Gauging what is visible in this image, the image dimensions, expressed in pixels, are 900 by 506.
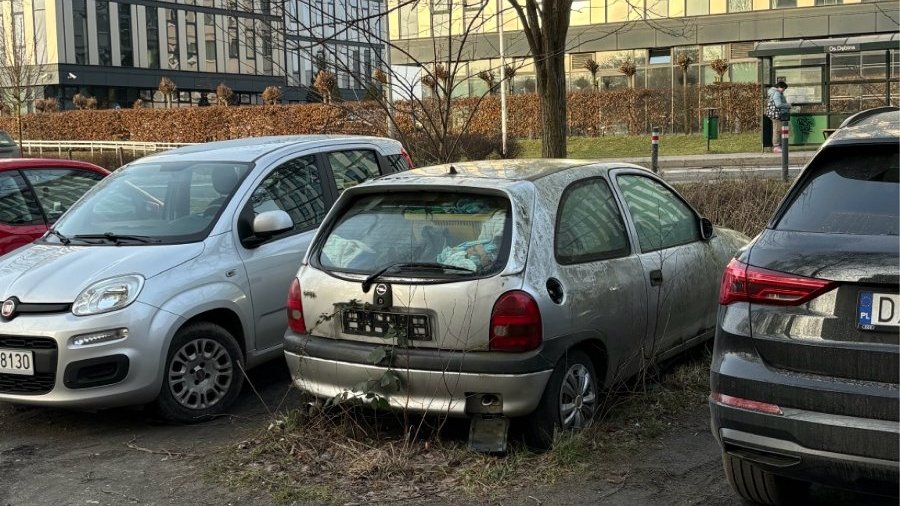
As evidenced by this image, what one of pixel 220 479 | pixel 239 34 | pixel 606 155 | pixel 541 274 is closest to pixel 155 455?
pixel 220 479

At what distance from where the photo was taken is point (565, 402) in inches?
191

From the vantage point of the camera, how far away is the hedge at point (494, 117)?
2955 cm

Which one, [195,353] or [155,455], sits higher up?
[195,353]

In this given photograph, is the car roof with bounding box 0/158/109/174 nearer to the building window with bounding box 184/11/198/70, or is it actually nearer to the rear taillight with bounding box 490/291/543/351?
the rear taillight with bounding box 490/291/543/351

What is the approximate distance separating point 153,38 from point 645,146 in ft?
139

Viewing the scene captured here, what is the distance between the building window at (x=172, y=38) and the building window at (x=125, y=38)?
2669 mm

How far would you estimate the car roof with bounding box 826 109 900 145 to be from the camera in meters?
3.70

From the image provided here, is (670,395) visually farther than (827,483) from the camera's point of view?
Yes

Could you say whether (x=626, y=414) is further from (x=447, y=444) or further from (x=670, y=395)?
(x=447, y=444)

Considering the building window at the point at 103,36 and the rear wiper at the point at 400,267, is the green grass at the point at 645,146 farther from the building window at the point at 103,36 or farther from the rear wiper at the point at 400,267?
the building window at the point at 103,36

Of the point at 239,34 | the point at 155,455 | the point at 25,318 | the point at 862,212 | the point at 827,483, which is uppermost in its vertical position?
the point at 239,34

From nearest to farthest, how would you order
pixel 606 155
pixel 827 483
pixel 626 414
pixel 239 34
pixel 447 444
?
pixel 827 483 < pixel 447 444 < pixel 626 414 < pixel 239 34 < pixel 606 155

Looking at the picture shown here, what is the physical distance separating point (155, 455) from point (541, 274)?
239 centimetres

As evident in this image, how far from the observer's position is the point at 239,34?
9.71m
